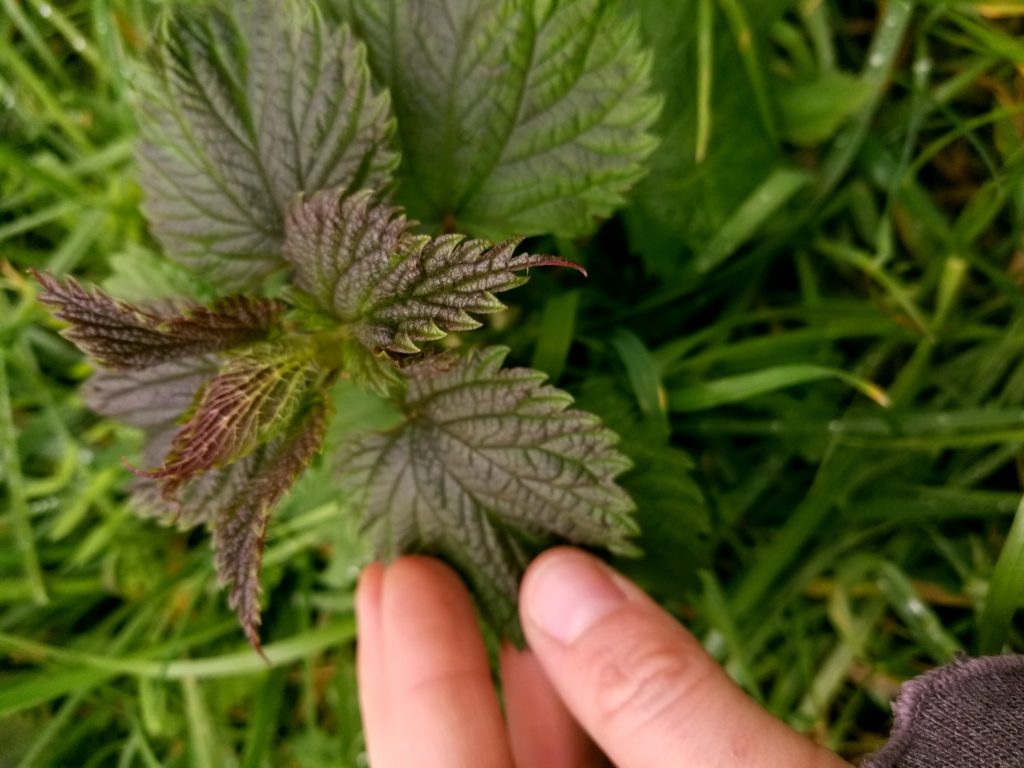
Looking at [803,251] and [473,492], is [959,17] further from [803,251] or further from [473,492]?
[473,492]

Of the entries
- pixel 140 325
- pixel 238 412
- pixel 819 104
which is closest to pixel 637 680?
pixel 238 412

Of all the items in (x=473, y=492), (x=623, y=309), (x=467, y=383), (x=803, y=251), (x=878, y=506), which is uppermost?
(x=467, y=383)

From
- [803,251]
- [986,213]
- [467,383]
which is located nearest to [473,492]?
[467,383]

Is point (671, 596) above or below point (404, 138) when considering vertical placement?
below

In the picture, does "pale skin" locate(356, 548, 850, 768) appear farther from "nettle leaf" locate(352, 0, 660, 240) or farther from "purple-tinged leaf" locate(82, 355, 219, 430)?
"nettle leaf" locate(352, 0, 660, 240)

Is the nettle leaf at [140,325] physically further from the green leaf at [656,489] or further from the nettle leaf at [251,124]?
the green leaf at [656,489]
